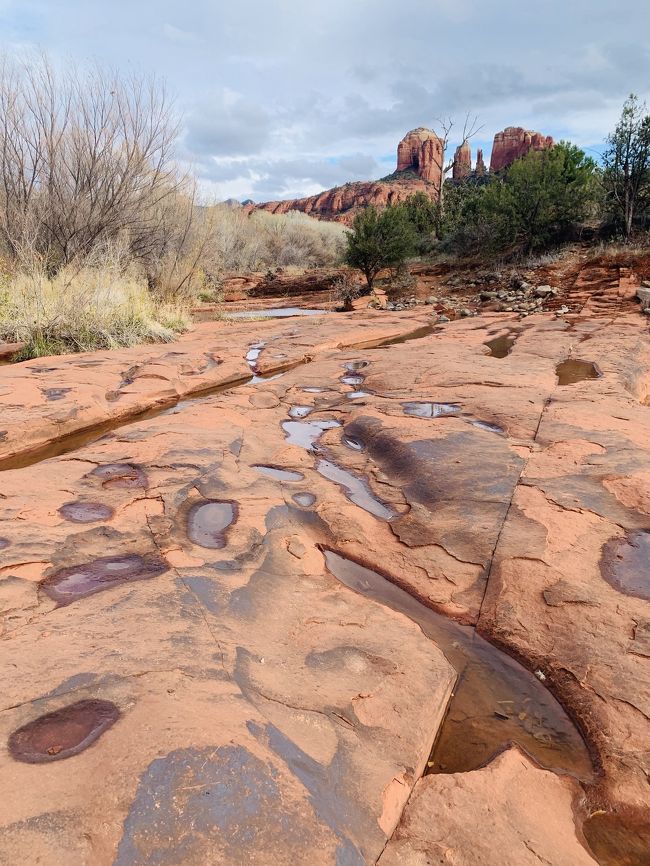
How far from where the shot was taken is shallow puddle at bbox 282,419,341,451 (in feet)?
14.9

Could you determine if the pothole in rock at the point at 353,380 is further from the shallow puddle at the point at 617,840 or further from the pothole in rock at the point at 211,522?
the shallow puddle at the point at 617,840

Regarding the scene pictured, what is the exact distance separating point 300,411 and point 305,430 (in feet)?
2.05

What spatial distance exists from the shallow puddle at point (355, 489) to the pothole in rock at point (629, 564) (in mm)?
1225

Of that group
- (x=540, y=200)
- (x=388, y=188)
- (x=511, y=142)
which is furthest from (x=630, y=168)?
(x=511, y=142)

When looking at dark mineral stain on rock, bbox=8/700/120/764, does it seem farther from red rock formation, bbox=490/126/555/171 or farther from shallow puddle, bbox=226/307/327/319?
red rock formation, bbox=490/126/555/171

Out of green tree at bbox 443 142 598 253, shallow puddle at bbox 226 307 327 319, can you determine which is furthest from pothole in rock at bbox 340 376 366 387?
green tree at bbox 443 142 598 253

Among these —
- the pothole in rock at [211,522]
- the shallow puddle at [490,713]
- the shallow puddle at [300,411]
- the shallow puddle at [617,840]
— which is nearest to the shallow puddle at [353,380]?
the shallow puddle at [300,411]

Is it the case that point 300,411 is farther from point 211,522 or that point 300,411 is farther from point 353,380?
point 211,522

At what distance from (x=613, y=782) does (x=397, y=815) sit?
785 mm

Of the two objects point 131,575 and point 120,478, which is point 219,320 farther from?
point 131,575

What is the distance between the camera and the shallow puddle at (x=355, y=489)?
3369 millimetres

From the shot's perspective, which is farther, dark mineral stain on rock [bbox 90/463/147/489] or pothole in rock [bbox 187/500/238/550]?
dark mineral stain on rock [bbox 90/463/147/489]

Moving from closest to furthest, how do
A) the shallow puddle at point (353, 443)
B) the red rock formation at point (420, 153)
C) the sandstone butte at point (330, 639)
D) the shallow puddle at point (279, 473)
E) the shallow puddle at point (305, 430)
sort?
1. the sandstone butte at point (330, 639)
2. the shallow puddle at point (279, 473)
3. the shallow puddle at point (353, 443)
4. the shallow puddle at point (305, 430)
5. the red rock formation at point (420, 153)

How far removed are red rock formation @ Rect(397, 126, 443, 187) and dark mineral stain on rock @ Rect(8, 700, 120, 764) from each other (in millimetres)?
89020
